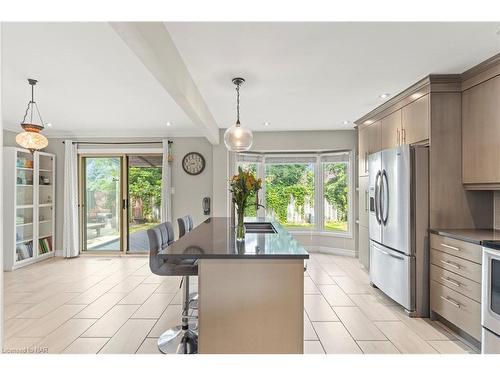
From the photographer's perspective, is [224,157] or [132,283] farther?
[224,157]

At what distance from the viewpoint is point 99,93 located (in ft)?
11.4

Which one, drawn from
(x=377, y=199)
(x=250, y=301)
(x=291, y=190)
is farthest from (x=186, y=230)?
(x=291, y=190)

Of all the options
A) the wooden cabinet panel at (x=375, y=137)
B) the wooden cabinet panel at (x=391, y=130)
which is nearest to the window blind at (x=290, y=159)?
the wooden cabinet panel at (x=375, y=137)

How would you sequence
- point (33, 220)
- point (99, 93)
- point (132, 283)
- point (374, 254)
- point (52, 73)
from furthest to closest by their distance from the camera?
point (33, 220) → point (132, 283) → point (374, 254) → point (99, 93) → point (52, 73)

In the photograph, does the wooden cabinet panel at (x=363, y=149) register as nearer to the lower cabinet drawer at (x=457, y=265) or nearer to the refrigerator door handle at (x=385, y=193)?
the refrigerator door handle at (x=385, y=193)

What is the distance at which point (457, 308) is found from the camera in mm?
2582

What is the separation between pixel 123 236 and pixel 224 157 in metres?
2.54

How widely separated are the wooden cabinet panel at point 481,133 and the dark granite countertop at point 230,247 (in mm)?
1933

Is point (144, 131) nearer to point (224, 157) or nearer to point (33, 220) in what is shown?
point (224, 157)

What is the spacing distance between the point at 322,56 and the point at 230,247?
1.78 metres

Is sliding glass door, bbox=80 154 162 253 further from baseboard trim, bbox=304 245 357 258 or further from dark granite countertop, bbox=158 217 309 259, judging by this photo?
dark granite countertop, bbox=158 217 309 259

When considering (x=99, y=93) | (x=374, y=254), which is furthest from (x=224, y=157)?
(x=374, y=254)

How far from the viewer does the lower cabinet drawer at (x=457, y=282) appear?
238 centimetres

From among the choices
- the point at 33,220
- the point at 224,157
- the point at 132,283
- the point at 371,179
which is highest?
the point at 224,157
